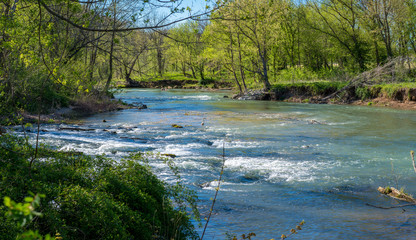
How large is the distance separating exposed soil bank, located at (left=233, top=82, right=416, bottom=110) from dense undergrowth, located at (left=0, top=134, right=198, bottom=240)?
2136 centimetres

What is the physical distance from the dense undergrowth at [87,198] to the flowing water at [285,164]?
1.26 metres

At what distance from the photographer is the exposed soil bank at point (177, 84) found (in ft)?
182

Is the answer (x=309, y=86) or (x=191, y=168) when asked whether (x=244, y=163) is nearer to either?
(x=191, y=168)

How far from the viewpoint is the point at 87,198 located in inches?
167

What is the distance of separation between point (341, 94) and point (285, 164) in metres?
19.6

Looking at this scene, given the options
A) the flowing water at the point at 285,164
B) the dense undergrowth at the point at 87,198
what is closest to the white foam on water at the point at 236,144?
the flowing water at the point at 285,164

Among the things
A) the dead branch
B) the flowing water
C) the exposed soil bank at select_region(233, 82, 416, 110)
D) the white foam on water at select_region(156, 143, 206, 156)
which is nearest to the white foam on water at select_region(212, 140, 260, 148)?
the flowing water

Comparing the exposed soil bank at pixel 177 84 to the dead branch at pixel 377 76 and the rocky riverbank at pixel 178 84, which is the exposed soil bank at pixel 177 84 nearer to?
the rocky riverbank at pixel 178 84

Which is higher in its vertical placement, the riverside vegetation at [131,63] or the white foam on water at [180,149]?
the riverside vegetation at [131,63]

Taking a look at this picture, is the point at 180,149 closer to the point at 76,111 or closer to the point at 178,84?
the point at 76,111

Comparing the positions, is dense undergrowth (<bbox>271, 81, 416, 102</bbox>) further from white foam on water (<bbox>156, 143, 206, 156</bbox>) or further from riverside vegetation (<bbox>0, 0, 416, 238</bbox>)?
white foam on water (<bbox>156, 143, 206, 156</bbox>)

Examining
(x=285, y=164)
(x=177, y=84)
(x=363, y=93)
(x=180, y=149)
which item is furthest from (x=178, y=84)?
(x=285, y=164)

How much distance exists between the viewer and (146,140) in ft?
43.5

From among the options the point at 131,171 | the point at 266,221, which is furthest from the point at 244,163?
the point at 131,171
